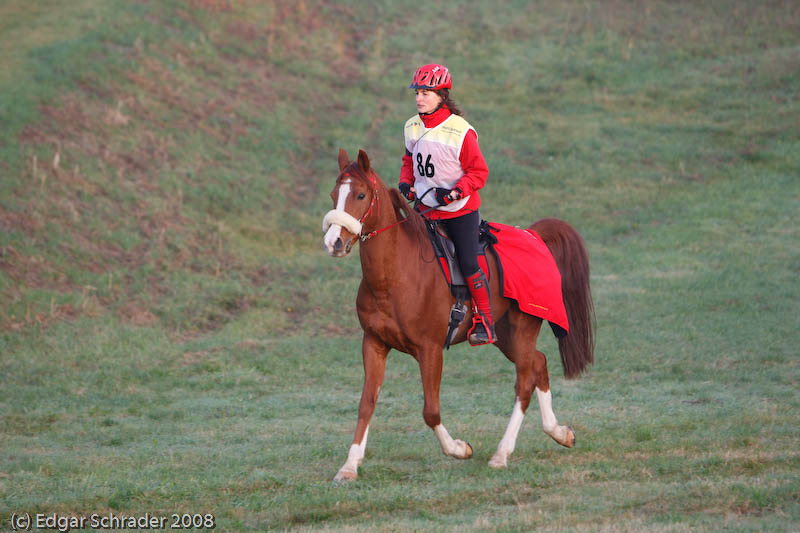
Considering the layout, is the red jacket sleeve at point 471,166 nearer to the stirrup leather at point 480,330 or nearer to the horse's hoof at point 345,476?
the stirrup leather at point 480,330

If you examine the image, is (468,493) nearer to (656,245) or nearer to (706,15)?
(656,245)

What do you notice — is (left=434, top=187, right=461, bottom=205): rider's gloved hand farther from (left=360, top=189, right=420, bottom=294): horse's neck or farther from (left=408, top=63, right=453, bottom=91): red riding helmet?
(left=408, top=63, right=453, bottom=91): red riding helmet

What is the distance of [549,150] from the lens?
955 inches

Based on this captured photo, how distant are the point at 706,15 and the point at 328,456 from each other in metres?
29.9

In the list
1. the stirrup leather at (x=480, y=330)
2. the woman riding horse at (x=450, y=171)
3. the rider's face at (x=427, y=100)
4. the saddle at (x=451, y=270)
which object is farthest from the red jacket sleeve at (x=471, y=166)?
the stirrup leather at (x=480, y=330)

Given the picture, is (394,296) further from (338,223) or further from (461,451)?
(461,451)

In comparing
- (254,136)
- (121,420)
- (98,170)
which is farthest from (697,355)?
(254,136)

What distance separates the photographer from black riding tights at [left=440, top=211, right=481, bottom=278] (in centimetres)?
785

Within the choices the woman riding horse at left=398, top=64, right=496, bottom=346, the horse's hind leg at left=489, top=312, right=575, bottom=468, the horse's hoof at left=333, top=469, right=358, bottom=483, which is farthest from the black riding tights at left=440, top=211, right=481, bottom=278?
the horse's hoof at left=333, top=469, right=358, bottom=483

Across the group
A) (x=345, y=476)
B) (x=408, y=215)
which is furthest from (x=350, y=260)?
(x=345, y=476)

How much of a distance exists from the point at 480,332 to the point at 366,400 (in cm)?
121

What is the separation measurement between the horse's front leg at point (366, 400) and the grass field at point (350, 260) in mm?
193

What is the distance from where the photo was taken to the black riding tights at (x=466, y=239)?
7.85 meters

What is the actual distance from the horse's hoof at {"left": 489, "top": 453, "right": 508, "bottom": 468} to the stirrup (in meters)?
0.98
